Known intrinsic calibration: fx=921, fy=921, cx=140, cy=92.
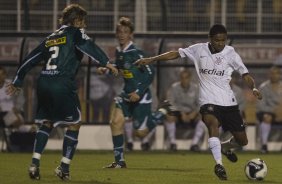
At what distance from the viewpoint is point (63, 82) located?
10.4 m

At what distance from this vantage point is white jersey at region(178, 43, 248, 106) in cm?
1140

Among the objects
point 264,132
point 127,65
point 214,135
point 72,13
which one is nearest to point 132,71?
point 127,65

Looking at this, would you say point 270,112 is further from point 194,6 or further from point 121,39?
point 121,39

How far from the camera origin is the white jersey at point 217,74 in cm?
1140

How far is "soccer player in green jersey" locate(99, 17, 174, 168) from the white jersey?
6.20 ft

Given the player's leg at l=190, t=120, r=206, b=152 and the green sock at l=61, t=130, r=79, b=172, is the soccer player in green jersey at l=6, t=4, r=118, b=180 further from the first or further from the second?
the player's leg at l=190, t=120, r=206, b=152

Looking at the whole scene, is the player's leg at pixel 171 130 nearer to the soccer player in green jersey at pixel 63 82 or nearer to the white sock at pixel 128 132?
the white sock at pixel 128 132

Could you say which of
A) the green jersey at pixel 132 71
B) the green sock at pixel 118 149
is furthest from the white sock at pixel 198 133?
the green sock at pixel 118 149

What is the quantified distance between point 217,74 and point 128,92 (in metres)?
2.28

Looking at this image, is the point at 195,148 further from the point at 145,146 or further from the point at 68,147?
the point at 68,147

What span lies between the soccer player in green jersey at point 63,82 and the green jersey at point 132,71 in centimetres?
288

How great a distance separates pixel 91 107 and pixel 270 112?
365 centimetres

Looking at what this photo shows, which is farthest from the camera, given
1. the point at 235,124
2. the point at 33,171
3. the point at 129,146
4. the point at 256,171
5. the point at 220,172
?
the point at 129,146

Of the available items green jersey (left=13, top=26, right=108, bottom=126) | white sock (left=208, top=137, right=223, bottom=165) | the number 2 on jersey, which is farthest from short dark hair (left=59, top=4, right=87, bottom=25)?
white sock (left=208, top=137, right=223, bottom=165)
